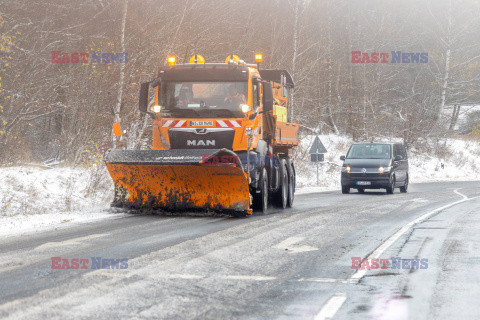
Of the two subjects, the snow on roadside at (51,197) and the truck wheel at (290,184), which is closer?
the snow on roadside at (51,197)

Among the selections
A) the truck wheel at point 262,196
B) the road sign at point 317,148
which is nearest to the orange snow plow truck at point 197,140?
the truck wheel at point 262,196

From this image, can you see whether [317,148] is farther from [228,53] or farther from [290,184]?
[290,184]

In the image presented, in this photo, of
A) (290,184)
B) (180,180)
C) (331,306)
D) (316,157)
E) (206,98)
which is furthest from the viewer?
(316,157)

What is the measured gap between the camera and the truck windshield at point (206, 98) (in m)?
13.8

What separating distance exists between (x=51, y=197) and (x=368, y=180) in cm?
1169

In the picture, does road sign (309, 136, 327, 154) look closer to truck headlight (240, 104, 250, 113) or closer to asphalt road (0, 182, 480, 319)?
truck headlight (240, 104, 250, 113)

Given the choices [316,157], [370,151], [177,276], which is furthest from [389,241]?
[316,157]

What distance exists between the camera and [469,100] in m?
52.9

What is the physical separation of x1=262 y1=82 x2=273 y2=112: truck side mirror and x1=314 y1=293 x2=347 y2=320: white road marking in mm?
8006

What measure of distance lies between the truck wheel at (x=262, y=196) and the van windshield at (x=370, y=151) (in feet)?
34.7

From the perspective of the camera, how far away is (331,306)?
19.2 ft

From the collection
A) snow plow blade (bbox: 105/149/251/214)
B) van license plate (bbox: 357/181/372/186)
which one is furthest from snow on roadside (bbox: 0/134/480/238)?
van license plate (bbox: 357/181/372/186)

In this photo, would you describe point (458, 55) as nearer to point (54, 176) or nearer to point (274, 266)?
point (54, 176)

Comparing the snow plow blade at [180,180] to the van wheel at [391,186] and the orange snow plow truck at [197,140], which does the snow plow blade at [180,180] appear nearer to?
the orange snow plow truck at [197,140]
